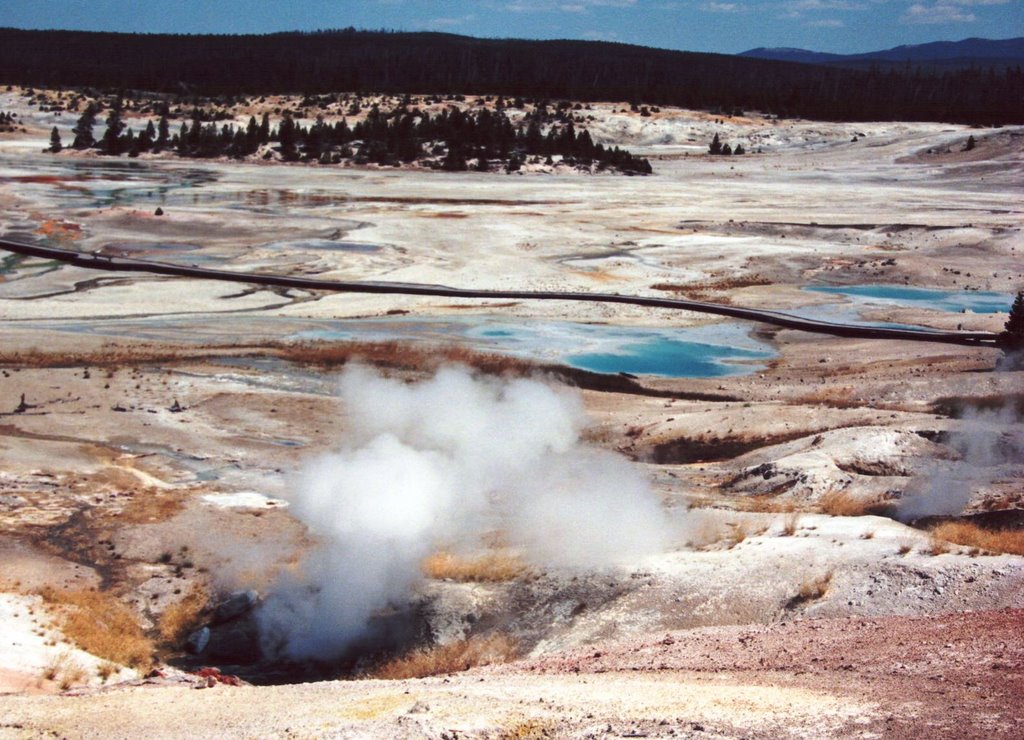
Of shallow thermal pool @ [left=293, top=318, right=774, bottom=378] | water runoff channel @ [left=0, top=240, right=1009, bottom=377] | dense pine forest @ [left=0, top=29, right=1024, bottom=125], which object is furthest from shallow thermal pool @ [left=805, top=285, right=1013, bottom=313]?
dense pine forest @ [left=0, top=29, right=1024, bottom=125]

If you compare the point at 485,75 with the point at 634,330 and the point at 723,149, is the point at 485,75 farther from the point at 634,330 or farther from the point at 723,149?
the point at 634,330

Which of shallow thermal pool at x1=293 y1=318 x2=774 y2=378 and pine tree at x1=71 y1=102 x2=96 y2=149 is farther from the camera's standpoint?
pine tree at x1=71 y1=102 x2=96 y2=149

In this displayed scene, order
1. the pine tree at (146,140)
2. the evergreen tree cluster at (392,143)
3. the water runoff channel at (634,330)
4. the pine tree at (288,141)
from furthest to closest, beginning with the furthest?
the pine tree at (146,140) < the pine tree at (288,141) < the evergreen tree cluster at (392,143) < the water runoff channel at (634,330)

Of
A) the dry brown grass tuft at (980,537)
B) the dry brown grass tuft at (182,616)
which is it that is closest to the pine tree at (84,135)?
the dry brown grass tuft at (182,616)

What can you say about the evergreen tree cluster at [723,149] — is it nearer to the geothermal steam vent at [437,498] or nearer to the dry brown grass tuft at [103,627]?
the geothermal steam vent at [437,498]

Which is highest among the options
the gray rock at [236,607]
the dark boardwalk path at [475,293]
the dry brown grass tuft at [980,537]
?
the dark boardwalk path at [475,293]

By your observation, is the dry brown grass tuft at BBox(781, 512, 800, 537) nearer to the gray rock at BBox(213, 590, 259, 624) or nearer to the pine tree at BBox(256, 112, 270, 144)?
the gray rock at BBox(213, 590, 259, 624)

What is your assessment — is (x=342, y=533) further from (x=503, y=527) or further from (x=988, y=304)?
(x=988, y=304)
